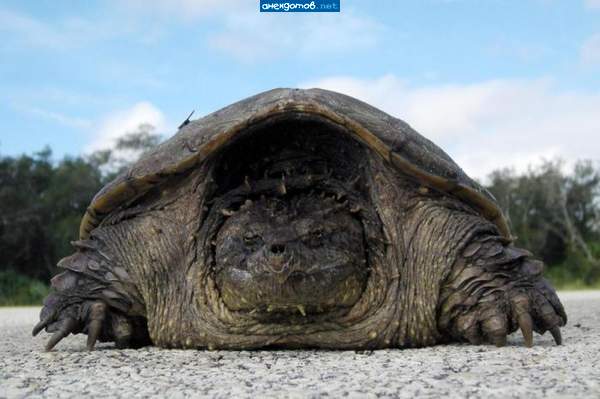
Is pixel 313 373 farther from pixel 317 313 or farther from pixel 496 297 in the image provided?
pixel 496 297

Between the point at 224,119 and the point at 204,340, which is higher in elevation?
the point at 224,119

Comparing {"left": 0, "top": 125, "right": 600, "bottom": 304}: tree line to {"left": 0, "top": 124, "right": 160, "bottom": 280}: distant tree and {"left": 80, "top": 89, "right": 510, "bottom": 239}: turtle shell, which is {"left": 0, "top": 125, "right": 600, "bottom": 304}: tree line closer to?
{"left": 0, "top": 124, "right": 160, "bottom": 280}: distant tree

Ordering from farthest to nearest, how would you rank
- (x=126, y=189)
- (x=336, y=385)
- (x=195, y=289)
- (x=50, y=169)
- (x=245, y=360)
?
(x=50, y=169)
(x=126, y=189)
(x=195, y=289)
(x=245, y=360)
(x=336, y=385)

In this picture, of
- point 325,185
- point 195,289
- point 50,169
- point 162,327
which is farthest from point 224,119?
point 50,169

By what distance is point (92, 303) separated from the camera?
127 inches

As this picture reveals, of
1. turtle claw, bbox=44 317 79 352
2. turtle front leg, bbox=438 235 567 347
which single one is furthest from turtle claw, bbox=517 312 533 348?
turtle claw, bbox=44 317 79 352

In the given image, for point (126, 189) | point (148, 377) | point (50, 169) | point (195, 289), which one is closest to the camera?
point (148, 377)

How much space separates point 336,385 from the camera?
2066 millimetres

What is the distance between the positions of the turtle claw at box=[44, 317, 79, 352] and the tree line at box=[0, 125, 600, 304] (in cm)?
1230

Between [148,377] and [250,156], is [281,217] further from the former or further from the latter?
[148,377]

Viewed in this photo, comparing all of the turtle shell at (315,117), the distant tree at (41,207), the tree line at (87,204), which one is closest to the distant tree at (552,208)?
the tree line at (87,204)

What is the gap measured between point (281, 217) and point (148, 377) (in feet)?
3.13

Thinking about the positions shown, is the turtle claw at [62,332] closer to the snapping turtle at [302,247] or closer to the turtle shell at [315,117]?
the snapping turtle at [302,247]

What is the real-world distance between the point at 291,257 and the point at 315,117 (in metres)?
0.77
